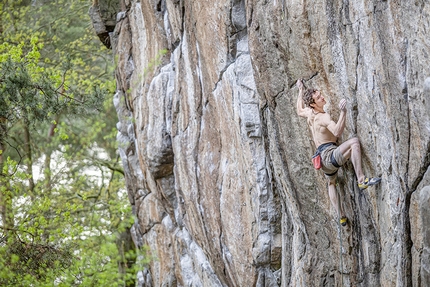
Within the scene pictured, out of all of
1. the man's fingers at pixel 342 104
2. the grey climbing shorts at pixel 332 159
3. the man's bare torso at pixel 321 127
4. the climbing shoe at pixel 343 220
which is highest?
the man's fingers at pixel 342 104

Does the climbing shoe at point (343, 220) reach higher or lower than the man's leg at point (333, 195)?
lower

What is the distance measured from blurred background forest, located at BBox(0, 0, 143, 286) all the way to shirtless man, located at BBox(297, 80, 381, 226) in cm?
414

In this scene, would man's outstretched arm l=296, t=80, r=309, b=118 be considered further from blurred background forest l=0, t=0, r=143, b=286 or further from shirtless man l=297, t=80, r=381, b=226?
blurred background forest l=0, t=0, r=143, b=286

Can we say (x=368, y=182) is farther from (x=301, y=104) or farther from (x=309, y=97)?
(x=301, y=104)

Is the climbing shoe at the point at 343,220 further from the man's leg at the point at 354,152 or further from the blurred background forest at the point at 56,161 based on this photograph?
the blurred background forest at the point at 56,161

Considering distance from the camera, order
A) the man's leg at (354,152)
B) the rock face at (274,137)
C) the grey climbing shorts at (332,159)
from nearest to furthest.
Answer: the rock face at (274,137), the man's leg at (354,152), the grey climbing shorts at (332,159)

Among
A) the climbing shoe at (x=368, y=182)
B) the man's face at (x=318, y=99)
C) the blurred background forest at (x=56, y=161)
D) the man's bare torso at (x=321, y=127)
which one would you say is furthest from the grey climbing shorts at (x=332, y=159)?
the blurred background forest at (x=56, y=161)

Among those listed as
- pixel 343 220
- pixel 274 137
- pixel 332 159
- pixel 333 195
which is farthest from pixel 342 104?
pixel 274 137

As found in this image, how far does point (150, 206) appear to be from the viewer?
1588 cm

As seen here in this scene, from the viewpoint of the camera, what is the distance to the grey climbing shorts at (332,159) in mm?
7508

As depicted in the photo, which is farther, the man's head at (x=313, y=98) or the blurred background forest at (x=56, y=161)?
the blurred background forest at (x=56, y=161)

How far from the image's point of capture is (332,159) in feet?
24.9

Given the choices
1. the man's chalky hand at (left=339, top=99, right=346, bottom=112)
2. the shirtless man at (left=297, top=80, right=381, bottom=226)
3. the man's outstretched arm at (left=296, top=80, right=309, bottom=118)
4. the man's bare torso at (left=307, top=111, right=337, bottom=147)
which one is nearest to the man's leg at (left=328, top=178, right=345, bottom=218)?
the shirtless man at (left=297, top=80, right=381, bottom=226)

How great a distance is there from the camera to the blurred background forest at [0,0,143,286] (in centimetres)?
1110
